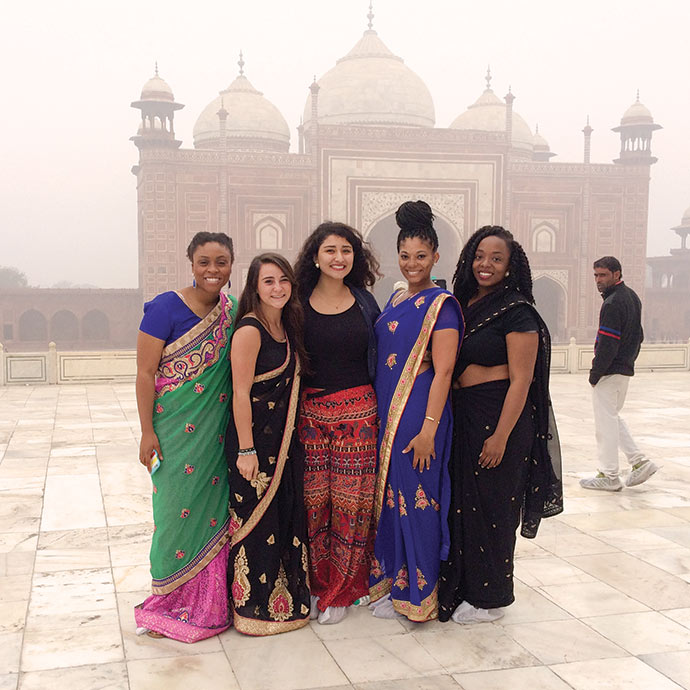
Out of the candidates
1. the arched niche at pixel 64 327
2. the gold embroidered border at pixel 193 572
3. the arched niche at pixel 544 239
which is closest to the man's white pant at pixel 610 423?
the gold embroidered border at pixel 193 572

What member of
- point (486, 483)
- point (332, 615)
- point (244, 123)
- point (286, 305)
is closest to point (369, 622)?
point (332, 615)

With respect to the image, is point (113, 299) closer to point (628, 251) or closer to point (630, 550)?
point (628, 251)

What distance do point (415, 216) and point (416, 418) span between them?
599 mm

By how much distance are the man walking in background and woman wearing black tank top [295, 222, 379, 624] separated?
1788 millimetres

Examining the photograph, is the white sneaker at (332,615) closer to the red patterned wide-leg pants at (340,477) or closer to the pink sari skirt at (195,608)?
the red patterned wide-leg pants at (340,477)

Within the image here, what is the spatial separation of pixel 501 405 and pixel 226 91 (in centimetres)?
2090

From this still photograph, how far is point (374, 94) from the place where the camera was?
20188 mm

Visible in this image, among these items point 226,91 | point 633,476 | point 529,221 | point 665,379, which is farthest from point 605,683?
point 226,91

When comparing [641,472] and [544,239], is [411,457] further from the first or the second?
[544,239]

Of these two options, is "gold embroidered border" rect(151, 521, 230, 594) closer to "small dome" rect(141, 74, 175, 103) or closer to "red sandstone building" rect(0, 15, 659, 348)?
"red sandstone building" rect(0, 15, 659, 348)

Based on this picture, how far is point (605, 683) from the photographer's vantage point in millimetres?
1918

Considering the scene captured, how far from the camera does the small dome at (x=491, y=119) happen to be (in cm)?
2238

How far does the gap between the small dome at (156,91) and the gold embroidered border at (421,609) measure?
709 inches

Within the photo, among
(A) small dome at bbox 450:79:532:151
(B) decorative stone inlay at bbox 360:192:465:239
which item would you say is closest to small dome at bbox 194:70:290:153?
(B) decorative stone inlay at bbox 360:192:465:239
